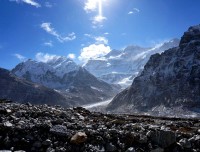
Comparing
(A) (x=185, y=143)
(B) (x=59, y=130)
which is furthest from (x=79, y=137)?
(A) (x=185, y=143)

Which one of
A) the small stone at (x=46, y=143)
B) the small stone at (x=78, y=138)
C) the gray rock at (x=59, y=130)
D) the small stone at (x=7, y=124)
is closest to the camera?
the small stone at (x=46, y=143)

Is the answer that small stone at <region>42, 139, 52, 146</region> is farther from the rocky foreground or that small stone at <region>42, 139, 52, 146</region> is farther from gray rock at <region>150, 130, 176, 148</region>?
gray rock at <region>150, 130, 176, 148</region>

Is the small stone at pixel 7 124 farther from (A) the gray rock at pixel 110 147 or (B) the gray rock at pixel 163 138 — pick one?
(B) the gray rock at pixel 163 138

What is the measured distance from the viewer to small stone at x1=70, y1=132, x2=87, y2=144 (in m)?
16.3

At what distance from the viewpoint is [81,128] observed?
18188 millimetres

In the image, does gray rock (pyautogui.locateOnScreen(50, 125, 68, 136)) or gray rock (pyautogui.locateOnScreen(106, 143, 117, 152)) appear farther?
gray rock (pyautogui.locateOnScreen(50, 125, 68, 136))

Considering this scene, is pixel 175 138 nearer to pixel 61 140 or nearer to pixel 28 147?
pixel 61 140

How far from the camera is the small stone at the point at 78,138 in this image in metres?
16.3

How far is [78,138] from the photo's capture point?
53.7 feet

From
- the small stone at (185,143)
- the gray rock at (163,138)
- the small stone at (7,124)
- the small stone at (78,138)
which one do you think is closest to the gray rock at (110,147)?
the small stone at (78,138)

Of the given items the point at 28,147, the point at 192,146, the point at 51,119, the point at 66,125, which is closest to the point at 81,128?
the point at 66,125

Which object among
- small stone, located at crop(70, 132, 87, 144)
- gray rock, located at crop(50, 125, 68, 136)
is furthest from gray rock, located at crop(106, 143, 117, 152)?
gray rock, located at crop(50, 125, 68, 136)

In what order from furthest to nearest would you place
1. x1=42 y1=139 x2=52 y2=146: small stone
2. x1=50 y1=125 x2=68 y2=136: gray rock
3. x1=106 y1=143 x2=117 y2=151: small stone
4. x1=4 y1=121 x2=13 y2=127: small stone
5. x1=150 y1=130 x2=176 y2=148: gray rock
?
1. x1=150 y1=130 x2=176 y2=148: gray rock
2. x1=50 y1=125 x2=68 y2=136: gray rock
3. x1=4 y1=121 x2=13 y2=127: small stone
4. x1=106 y1=143 x2=117 y2=151: small stone
5. x1=42 y1=139 x2=52 y2=146: small stone

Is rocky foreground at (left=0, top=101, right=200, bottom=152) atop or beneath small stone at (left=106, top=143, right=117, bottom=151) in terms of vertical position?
atop
